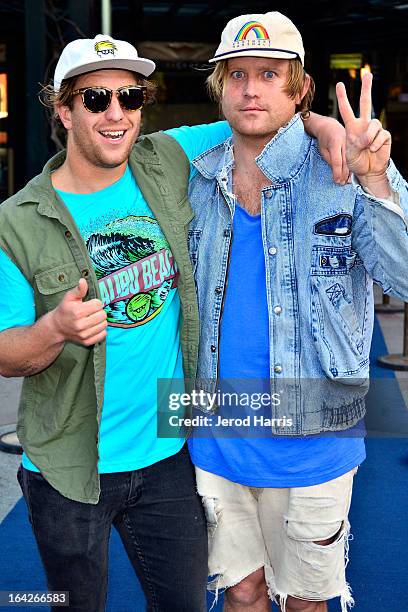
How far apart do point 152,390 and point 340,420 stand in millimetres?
595

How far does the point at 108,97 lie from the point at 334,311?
3.10 feet

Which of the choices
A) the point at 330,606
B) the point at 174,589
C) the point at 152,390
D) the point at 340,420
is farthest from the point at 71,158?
the point at 330,606

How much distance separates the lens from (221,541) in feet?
9.48

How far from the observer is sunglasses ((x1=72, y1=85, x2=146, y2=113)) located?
2.69 metres

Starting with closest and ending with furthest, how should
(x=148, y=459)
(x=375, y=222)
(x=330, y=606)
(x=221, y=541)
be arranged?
(x=375, y=222), (x=148, y=459), (x=221, y=541), (x=330, y=606)

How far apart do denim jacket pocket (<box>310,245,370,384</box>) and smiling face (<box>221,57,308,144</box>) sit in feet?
1.35

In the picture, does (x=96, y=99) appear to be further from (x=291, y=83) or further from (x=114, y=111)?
(x=291, y=83)

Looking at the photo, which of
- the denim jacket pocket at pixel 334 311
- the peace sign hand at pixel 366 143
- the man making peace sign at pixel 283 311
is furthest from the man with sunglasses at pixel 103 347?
the peace sign hand at pixel 366 143

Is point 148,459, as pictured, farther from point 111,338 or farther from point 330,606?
point 330,606

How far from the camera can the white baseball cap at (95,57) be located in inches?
105

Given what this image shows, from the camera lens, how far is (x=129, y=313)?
2.65 meters

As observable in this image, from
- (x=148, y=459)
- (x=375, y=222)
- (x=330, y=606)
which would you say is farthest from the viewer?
(x=330, y=606)

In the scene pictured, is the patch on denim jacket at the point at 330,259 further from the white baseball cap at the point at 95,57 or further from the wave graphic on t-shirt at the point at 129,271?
the white baseball cap at the point at 95,57

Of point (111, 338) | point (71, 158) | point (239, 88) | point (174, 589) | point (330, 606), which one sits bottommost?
point (330, 606)
